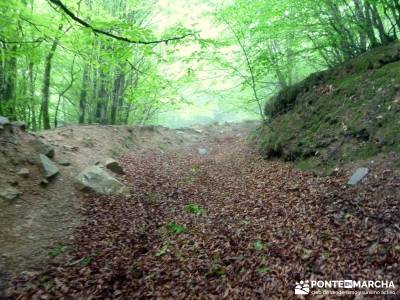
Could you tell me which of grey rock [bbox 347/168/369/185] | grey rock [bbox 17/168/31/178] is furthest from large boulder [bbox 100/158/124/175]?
grey rock [bbox 347/168/369/185]

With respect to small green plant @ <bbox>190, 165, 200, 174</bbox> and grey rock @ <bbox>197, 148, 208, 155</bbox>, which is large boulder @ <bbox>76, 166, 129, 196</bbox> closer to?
small green plant @ <bbox>190, 165, 200, 174</bbox>

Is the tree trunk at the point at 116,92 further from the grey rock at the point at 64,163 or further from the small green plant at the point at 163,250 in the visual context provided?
the small green plant at the point at 163,250

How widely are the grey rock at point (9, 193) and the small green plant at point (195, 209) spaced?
13.2 ft

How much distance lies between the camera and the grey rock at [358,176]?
6.65 m

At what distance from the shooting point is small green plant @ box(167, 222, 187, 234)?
21.9 ft

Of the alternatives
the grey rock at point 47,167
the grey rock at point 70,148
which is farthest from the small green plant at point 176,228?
the grey rock at point 70,148

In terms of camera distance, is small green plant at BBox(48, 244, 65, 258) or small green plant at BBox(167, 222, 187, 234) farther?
small green plant at BBox(167, 222, 187, 234)

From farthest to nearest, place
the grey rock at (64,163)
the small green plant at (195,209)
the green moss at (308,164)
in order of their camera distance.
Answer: the grey rock at (64,163) < the green moss at (308,164) < the small green plant at (195,209)

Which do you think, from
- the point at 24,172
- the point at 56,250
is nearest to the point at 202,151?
the point at 24,172

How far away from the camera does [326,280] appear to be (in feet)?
14.4

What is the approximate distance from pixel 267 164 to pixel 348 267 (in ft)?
21.4

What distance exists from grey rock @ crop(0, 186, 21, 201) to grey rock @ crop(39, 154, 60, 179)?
1.04 meters

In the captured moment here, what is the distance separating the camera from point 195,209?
307 inches

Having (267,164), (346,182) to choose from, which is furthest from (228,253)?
(267,164)
